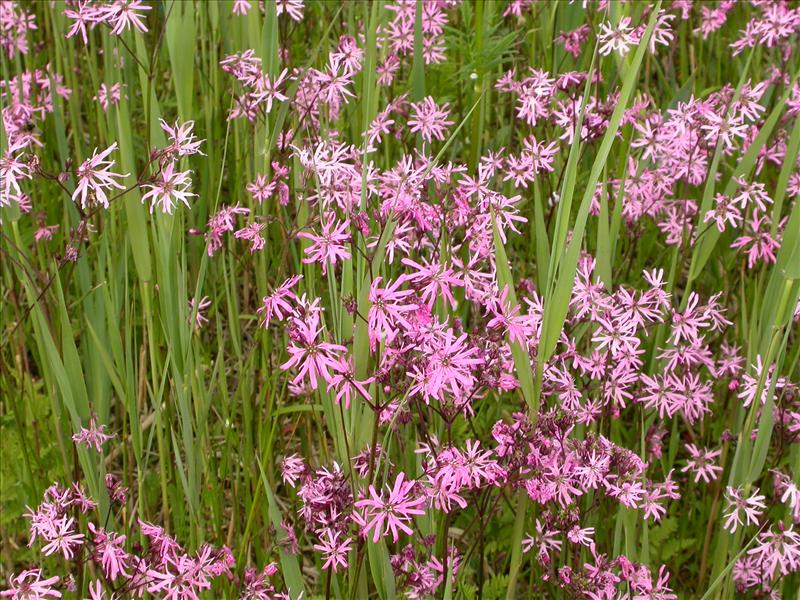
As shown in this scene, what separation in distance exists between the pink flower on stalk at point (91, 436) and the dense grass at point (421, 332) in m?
0.02

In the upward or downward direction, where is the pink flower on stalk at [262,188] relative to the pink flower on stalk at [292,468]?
upward

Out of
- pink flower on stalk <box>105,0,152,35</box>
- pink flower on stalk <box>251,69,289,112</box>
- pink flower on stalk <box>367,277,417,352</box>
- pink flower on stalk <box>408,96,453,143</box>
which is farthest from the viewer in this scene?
pink flower on stalk <box>408,96,453,143</box>

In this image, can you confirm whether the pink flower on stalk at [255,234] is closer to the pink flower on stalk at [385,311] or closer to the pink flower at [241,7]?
the pink flower on stalk at [385,311]

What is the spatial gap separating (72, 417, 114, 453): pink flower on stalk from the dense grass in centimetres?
2

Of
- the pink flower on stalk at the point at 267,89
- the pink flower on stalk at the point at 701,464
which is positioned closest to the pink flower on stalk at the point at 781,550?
the pink flower on stalk at the point at 701,464

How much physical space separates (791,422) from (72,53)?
2.87 metres

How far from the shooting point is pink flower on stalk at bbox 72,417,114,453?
249 cm

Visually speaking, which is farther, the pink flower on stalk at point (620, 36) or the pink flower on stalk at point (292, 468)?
the pink flower on stalk at point (620, 36)

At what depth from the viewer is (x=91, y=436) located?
254 cm

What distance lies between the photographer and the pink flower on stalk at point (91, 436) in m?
2.49

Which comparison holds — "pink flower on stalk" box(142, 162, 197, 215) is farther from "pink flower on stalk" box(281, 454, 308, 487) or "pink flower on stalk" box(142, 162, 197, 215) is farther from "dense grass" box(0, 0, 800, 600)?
"pink flower on stalk" box(281, 454, 308, 487)

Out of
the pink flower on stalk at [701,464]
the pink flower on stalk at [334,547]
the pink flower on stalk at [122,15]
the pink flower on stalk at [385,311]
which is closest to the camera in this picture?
the pink flower on stalk at [385,311]

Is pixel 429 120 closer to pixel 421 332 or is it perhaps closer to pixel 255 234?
pixel 255 234

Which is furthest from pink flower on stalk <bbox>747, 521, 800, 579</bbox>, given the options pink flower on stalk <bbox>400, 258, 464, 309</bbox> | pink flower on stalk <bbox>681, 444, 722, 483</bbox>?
pink flower on stalk <bbox>400, 258, 464, 309</bbox>
